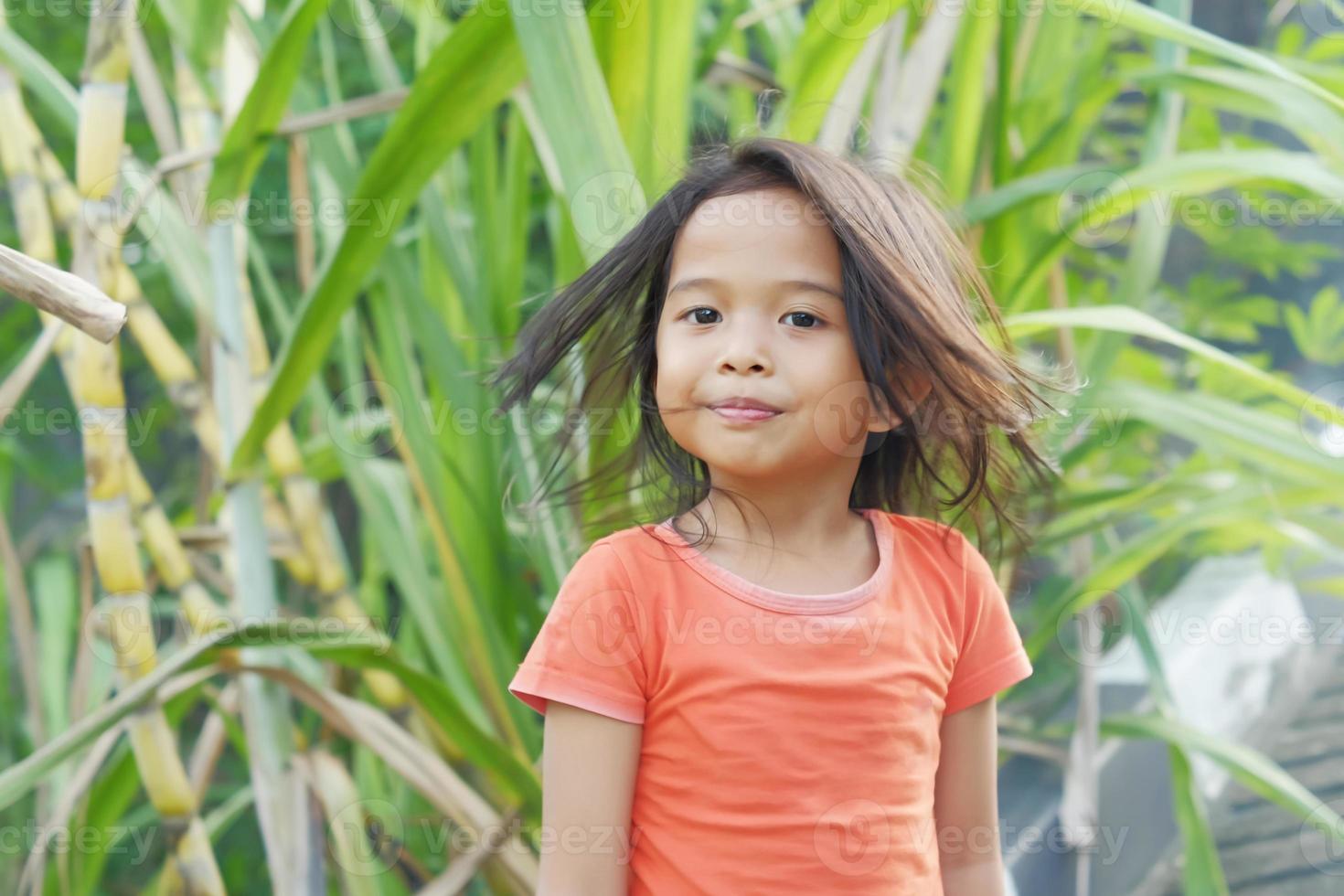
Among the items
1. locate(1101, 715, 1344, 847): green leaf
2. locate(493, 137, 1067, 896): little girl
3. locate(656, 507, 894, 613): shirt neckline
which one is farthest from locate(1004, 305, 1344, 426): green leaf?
locate(1101, 715, 1344, 847): green leaf

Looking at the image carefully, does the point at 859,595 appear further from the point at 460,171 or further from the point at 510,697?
the point at 460,171

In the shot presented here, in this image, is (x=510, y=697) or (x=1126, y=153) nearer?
(x=510, y=697)

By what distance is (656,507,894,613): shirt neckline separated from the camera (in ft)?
2.00

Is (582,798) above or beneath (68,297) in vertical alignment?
beneath

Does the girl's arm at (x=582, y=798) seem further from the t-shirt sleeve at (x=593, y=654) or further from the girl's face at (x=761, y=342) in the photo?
the girl's face at (x=761, y=342)

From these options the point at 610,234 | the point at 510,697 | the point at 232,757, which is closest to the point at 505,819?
the point at 510,697

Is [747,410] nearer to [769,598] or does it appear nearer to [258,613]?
[769,598]

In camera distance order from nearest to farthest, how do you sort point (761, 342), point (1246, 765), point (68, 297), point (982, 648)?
point (68, 297)
point (761, 342)
point (982, 648)
point (1246, 765)

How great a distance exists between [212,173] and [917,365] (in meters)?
0.49

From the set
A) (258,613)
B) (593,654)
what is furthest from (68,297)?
(258,613)

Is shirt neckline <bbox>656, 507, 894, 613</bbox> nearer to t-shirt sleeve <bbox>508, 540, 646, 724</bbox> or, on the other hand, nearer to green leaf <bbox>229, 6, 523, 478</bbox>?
t-shirt sleeve <bbox>508, 540, 646, 724</bbox>

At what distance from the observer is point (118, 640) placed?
83cm

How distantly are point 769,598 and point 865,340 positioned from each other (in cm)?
14

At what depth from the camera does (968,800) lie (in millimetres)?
694
